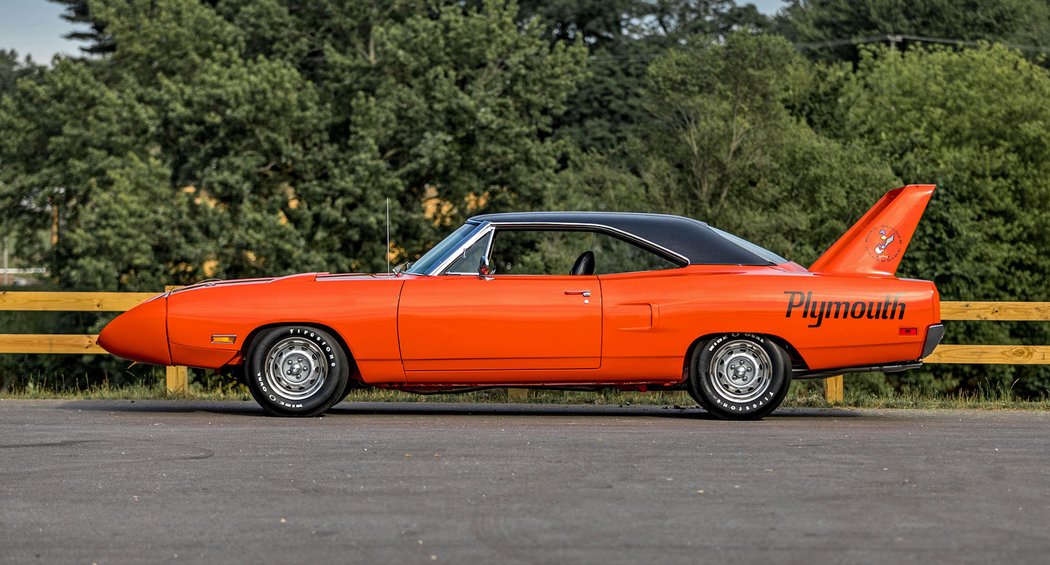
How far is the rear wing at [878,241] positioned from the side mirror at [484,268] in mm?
2341

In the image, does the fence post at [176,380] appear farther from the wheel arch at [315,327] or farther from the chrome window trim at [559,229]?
the chrome window trim at [559,229]

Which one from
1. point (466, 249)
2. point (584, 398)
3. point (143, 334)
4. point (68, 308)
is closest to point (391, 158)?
point (68, 308)

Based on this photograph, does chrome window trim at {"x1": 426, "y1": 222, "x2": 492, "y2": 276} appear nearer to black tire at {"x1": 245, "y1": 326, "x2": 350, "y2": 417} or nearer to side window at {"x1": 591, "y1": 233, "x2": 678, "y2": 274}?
black tire at {"x1": 245, "y1": 326, "x2": 350, "y2": 417}

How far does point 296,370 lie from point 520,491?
420 cm

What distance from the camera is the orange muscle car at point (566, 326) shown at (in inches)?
448

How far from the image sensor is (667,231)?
11844 millimetres

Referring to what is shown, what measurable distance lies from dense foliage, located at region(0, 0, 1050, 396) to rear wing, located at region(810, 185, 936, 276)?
2562cm

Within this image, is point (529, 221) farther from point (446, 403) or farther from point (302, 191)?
point (302, 191)

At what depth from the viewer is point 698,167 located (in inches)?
1713

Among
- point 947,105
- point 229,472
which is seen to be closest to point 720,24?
point 947,105

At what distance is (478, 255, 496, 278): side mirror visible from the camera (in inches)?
457

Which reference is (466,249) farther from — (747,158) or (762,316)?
(747,158)

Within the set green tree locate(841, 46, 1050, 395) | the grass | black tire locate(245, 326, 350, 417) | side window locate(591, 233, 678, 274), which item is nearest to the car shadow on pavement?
black tire locate(245, 326, 350, 417)

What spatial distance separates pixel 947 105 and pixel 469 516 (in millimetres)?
54589
